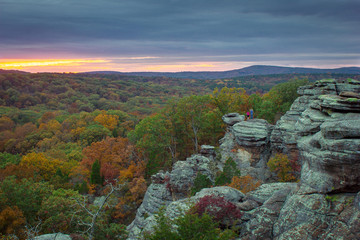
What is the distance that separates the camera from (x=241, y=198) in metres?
21.0

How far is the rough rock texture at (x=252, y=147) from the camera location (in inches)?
1305

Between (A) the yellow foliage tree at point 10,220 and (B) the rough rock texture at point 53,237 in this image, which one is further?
(A) the yellow foliage tree at point 10,220

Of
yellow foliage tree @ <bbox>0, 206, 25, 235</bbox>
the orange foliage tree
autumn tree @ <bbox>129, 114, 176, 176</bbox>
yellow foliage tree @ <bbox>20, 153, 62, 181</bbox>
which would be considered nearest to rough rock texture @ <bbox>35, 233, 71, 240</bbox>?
yellow foliage tree @ <bbox>0, 206, 25, 235</bbox>

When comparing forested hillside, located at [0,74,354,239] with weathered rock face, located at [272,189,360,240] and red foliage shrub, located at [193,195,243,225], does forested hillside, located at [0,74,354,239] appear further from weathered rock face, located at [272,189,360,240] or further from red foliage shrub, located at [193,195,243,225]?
weathered rock face, located at [272,189,360,240]

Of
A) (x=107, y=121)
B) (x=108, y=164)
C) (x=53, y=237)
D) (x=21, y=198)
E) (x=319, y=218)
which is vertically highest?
(x=319, y=218)

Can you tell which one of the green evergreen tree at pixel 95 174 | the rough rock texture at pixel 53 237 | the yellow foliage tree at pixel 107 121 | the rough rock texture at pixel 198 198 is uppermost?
the rough rock texture at pixel 198 198

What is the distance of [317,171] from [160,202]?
736 inches

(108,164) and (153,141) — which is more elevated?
(153,141)

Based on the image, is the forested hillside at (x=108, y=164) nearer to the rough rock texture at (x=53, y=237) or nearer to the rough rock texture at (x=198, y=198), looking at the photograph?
→ the rough rock texture at (x=53, y=237)

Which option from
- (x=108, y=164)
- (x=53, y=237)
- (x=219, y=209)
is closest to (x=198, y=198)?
(x=219, y=209)

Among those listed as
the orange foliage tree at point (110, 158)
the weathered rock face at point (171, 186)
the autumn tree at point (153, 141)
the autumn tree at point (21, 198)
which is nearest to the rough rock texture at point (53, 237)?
the autumn tree at point (21, 198)

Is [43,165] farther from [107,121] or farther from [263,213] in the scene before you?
[263,213]

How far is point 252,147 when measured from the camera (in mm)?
33906

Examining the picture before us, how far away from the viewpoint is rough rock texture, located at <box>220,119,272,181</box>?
3316 cm
